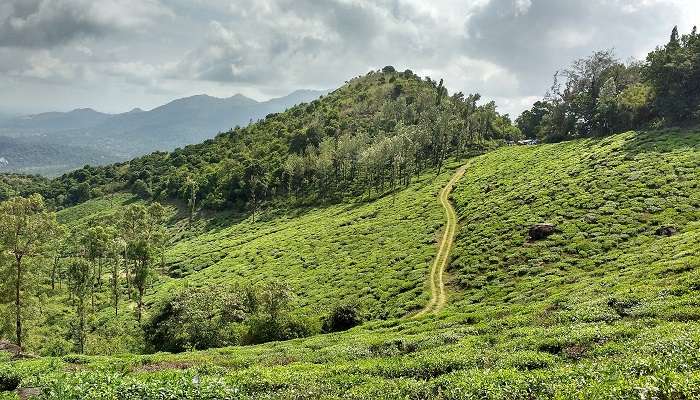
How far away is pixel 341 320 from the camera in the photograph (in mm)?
48719

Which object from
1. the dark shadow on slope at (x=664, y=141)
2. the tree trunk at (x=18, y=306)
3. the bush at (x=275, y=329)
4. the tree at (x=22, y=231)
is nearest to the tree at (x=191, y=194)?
the tree trunk at (x=18, y=306)

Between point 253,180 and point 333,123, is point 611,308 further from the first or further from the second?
point 333,123

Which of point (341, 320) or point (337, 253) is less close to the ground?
point (337, 253)

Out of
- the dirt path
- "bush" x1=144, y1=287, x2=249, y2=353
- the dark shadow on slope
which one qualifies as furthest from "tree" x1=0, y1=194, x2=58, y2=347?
the dark shadow on slope

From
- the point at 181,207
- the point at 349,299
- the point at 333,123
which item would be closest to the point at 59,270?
the point at 181,207

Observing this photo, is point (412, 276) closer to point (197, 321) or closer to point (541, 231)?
point (541, 231)

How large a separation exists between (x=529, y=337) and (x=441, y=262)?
3800 cm

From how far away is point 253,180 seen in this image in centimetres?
15450

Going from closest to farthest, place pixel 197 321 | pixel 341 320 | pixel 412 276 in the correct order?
pixel 197 321 < pixel 341 320 < pixel 412 276

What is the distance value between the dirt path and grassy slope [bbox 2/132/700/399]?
1.96 metres

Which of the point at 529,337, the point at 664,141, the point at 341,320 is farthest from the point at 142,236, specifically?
the point at 664,141

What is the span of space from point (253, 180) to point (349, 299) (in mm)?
104202

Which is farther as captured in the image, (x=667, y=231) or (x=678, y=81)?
(x=678, y=81)

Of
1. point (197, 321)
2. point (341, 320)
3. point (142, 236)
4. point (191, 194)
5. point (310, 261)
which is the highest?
point (191, 194)
